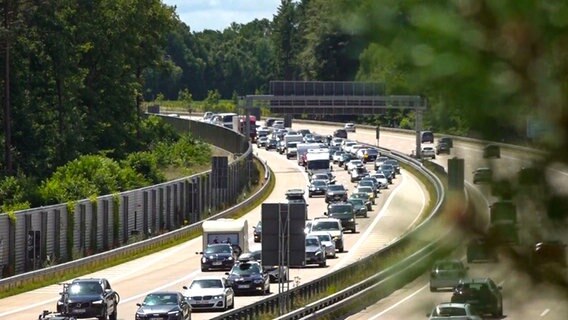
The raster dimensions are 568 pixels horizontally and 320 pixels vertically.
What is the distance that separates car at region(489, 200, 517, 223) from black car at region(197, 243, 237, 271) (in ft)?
166

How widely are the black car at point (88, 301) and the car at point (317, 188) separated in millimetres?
55185

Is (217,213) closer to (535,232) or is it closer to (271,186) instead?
(271,186)

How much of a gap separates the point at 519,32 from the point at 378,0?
0.44 metres

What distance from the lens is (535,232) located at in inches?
181

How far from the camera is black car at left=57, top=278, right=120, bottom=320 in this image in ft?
124

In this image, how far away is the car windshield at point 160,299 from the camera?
3719cm

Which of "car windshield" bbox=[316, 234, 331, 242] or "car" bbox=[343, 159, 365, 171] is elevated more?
"car windshield" bbox=[316, 234, 331, 242]

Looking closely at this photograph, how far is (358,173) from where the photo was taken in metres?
108

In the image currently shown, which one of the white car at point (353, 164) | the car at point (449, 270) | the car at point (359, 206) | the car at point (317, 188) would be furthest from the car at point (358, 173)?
the car at point (449, 270)

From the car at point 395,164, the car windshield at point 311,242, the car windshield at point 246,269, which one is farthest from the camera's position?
the car at point 395,164

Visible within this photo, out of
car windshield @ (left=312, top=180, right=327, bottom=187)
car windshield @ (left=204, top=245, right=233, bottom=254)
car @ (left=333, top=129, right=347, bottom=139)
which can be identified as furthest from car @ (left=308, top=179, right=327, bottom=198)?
car @ (left=333, top=129, right=347, bottom=139)

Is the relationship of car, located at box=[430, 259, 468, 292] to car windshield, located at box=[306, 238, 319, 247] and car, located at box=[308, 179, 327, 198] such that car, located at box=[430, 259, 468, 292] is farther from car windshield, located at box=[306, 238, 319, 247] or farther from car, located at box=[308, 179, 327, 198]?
car, located at box=[308, 179, 327, 198]

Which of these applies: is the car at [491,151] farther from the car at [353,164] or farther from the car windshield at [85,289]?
the car at [353,164]

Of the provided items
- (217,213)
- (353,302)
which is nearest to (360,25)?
(353,302)
